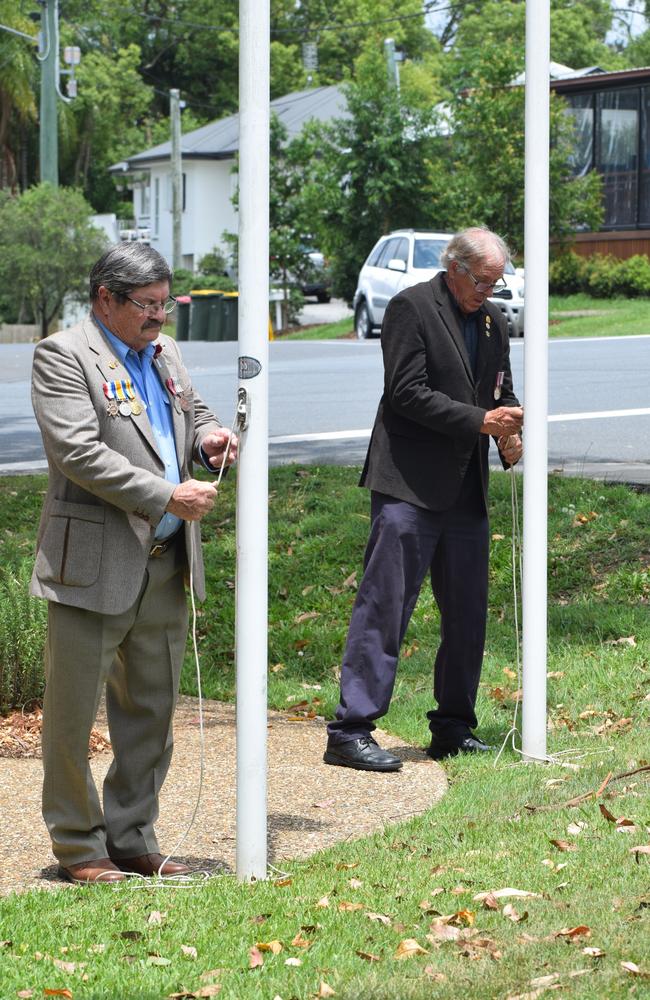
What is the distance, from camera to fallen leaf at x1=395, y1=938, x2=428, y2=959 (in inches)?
163

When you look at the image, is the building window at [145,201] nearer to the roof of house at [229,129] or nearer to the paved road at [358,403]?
the roof of house at [229,129]

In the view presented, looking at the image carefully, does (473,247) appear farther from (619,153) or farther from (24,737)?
(619,153)

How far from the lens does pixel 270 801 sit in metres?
5.94

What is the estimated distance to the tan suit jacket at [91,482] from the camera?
4.59m

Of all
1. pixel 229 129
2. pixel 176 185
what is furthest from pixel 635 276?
pixel 229 129

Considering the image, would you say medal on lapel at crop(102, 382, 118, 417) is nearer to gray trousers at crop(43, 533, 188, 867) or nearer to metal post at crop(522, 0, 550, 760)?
gray trousers at crop(43, 533, 188, 867)

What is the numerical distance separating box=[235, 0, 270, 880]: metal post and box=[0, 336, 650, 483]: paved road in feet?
20.4

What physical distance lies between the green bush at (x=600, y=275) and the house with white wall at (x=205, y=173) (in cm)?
2894

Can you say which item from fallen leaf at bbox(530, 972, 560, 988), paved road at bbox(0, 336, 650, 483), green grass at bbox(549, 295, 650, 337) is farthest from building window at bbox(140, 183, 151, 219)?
fallen leaf at bbox(530, 972, 560, 988)

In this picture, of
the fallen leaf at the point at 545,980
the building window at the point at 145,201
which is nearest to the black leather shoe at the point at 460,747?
the fallen leaf at the point at 545,980

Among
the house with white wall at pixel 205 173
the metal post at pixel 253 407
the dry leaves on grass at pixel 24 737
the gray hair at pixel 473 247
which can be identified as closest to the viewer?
the metal post at pixel 253 407

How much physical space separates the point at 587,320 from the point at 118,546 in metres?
24.4

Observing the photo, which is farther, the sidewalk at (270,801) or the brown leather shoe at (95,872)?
the sidewalk at (270,801)

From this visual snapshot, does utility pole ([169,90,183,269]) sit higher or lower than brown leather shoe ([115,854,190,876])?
higher
